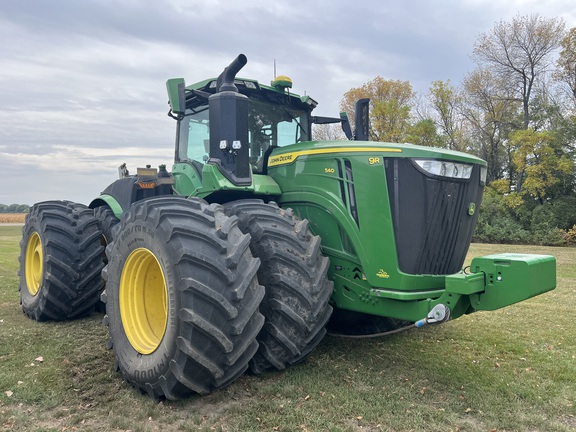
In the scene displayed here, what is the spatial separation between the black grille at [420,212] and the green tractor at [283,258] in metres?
0.01

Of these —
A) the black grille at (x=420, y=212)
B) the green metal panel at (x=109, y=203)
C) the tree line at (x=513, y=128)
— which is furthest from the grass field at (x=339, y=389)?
the tree line at (x=513, y=128)

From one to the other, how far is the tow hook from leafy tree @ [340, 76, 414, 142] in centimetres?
2632

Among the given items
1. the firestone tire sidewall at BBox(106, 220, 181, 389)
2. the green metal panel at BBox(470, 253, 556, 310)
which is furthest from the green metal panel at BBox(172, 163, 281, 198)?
the green metal panel at BBox(470, 253, 556, 310)

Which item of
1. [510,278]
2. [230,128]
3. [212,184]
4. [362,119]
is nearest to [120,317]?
[212,184]

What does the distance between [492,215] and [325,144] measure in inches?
1003

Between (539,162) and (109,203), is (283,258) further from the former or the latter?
(539,162)

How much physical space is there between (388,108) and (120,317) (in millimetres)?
28634

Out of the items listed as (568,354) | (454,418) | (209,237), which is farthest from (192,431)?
(568,354)

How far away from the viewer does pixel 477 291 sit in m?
3.59

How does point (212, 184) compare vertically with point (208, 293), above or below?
above

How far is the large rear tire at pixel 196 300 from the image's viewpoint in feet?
10.8

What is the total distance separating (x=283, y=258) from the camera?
3.76 m

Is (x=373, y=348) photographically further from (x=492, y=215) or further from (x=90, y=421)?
(x=492, y=215)

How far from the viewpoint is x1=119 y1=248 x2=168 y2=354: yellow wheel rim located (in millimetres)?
3956
